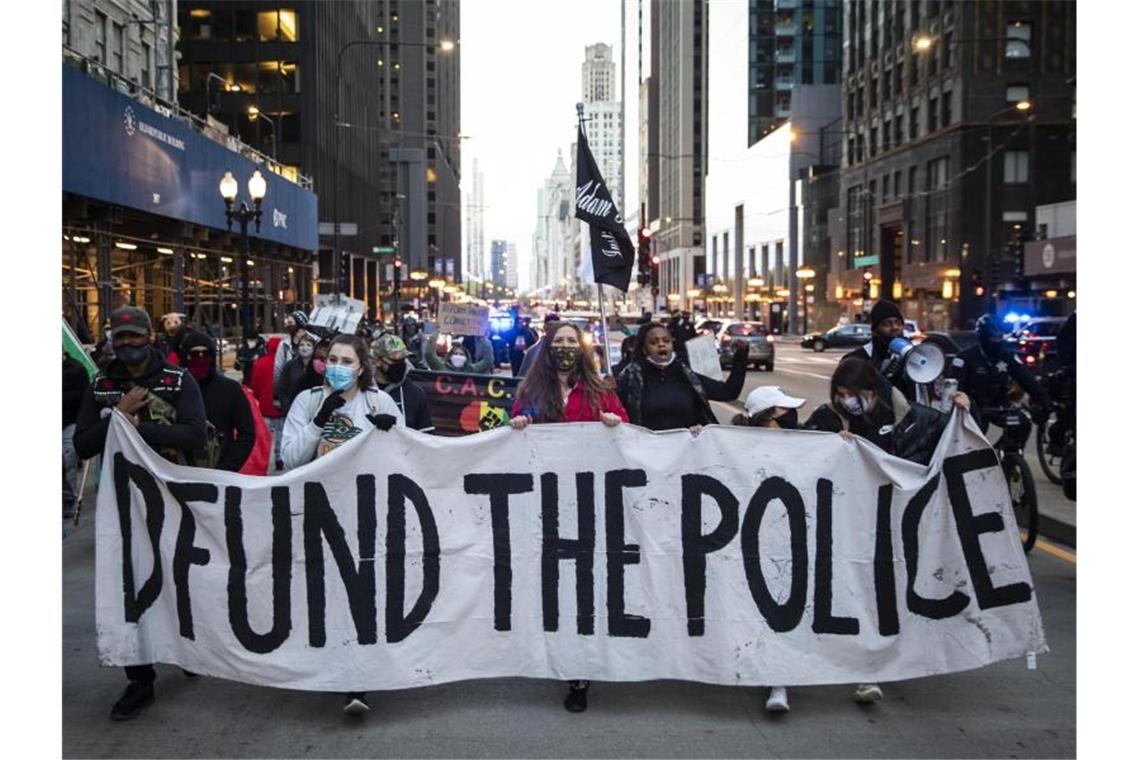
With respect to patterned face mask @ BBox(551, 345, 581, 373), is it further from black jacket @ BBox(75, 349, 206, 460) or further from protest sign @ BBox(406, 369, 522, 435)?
protest sign @ BBox(406, 369, 522, 435)

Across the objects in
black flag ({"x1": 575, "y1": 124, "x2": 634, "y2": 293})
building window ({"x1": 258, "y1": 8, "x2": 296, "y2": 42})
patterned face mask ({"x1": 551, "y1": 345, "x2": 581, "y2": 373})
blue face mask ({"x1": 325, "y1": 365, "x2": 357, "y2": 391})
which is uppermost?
building window ({"x1": 258, "y1": 8, "x2": 296, "y2": 42})

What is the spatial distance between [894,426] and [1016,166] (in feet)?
197

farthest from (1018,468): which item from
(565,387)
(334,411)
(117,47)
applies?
(117,47)

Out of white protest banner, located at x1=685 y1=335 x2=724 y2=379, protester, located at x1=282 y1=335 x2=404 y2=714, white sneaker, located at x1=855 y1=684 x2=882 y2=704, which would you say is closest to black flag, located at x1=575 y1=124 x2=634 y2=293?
white protest banner, located at x1=685 y1=335 x2=724 y2=379

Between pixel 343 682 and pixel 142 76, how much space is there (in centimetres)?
3309

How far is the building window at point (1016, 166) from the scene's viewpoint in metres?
60.7

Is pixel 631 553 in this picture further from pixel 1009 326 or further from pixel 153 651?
pixel 1009 326

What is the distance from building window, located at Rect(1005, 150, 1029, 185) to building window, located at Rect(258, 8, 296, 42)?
3833cm

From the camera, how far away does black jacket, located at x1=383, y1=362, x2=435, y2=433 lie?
692cm

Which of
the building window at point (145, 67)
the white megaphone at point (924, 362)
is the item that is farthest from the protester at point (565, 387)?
the building window at point (145, 67)

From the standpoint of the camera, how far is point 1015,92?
60.4 metres

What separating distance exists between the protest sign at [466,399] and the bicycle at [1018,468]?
4750 millimetres

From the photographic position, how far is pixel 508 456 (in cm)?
548

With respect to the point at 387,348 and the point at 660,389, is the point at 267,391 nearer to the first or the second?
the point at 387,348
